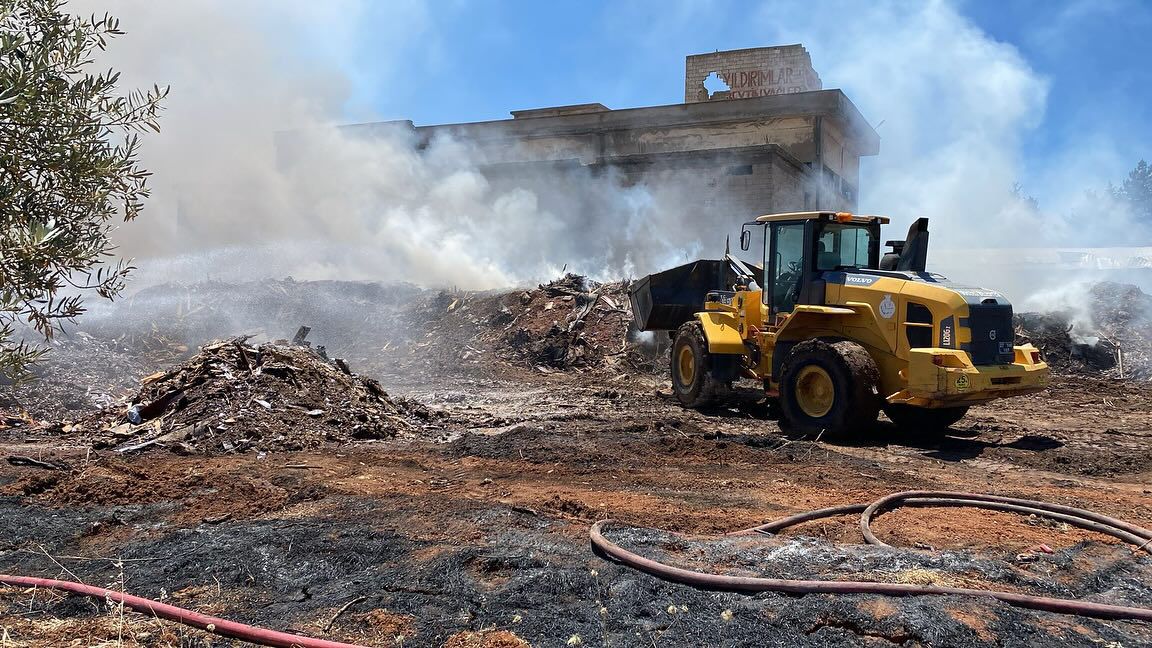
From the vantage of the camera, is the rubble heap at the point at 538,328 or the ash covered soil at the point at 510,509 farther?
the rubble heap at the point at 538,328

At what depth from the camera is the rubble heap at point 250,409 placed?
9742 millimetres

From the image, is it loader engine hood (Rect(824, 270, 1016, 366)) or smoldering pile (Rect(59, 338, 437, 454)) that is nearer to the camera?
loader engine hood (Rect(824, 270, 1016, 366))

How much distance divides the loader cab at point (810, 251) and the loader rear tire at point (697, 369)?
1182 mm

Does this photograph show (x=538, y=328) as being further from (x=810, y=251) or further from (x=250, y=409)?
(x=250, y=409)

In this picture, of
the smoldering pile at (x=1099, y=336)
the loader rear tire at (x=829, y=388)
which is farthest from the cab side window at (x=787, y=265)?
the smoldering pile at (x=1099, y=336)

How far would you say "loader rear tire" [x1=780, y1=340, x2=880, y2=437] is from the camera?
9695 millimetres

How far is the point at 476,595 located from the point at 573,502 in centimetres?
215

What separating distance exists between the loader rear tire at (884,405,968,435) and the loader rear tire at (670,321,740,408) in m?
2.32

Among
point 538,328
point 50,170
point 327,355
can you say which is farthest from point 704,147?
point 50,170

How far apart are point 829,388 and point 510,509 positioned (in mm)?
5083

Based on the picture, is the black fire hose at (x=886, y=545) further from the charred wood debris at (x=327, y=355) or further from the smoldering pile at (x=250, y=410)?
the smoldering pile at (x=250, y=410)

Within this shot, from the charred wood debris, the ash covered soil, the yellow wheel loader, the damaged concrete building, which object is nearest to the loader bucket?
the ash covered soil

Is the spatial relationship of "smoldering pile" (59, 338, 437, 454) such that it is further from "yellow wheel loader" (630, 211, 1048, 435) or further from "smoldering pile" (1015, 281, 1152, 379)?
"smoldering pile" (1015, 281, 1152, 379)

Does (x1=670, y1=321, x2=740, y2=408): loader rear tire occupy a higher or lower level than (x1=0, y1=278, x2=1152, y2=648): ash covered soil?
higher
